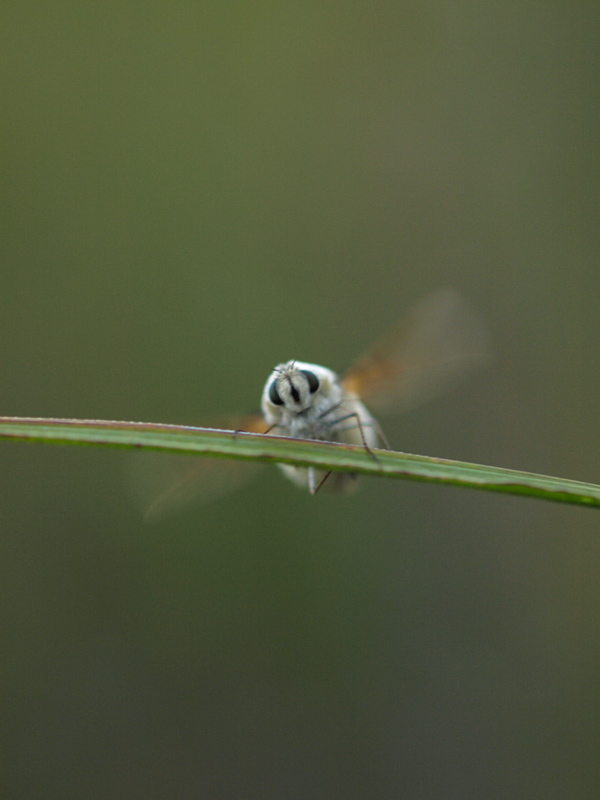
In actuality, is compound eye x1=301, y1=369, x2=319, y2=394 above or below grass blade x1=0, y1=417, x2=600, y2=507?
above

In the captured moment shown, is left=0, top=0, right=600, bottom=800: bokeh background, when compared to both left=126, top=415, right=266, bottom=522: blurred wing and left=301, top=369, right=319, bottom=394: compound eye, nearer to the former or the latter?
left=126, top=415, right=266, bottom=522: blurred wing

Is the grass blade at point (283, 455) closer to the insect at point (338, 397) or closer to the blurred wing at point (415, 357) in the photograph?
the insect at point (338, 397)

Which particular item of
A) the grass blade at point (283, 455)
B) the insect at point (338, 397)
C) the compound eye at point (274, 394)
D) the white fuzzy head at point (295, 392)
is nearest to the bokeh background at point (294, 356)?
the insect at point (338, 397)

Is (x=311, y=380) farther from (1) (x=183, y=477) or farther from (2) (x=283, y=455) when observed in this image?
(2) (x=283, y=455)

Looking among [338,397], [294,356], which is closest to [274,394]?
[338,397]

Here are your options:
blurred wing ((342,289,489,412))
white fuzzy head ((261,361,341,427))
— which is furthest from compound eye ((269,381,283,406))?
blurred wing ((342,289,489,412))

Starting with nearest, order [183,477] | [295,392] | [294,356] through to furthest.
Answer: [295,392] → [183,477] → [294,356]
